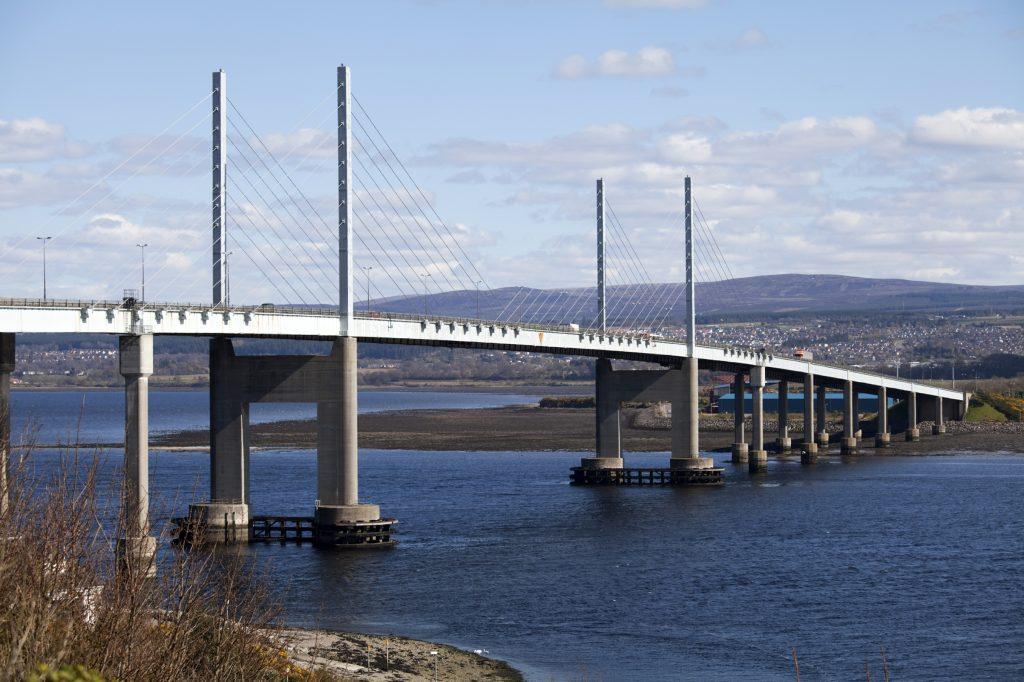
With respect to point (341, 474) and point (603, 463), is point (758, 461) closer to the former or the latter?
point (603, 463)

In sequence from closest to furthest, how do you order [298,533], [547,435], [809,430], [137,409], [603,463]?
[137,409] < [298,533] < [603,463] < [809,430] < [547,435]

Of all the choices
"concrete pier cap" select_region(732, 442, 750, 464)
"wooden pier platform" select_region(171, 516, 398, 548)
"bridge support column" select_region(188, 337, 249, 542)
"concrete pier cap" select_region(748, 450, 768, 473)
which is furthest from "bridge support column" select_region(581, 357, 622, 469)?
"bridge support column" select_region(188, 337, 249, 542)

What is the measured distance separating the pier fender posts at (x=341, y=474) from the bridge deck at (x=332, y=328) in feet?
6.75

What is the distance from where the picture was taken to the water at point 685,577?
40.1 meters

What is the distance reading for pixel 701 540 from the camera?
211ft

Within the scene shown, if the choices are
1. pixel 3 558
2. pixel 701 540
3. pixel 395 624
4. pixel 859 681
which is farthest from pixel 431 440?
pixel 3 558

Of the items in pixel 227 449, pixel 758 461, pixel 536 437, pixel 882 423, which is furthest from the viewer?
pixel 536 437

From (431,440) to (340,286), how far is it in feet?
271

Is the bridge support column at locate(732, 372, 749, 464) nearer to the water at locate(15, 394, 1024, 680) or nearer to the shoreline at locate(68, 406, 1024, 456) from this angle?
the shoreline at locate(68, 406, 1024, 456)

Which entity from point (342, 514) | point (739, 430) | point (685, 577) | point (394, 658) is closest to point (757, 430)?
point (739, 430)

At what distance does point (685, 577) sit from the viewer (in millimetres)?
53531

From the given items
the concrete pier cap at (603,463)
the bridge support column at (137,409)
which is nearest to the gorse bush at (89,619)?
the bridge support column at (137,409)

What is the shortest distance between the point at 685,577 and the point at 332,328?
1819 cm

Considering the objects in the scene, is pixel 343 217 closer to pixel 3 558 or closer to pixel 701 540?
pixel 701 540
